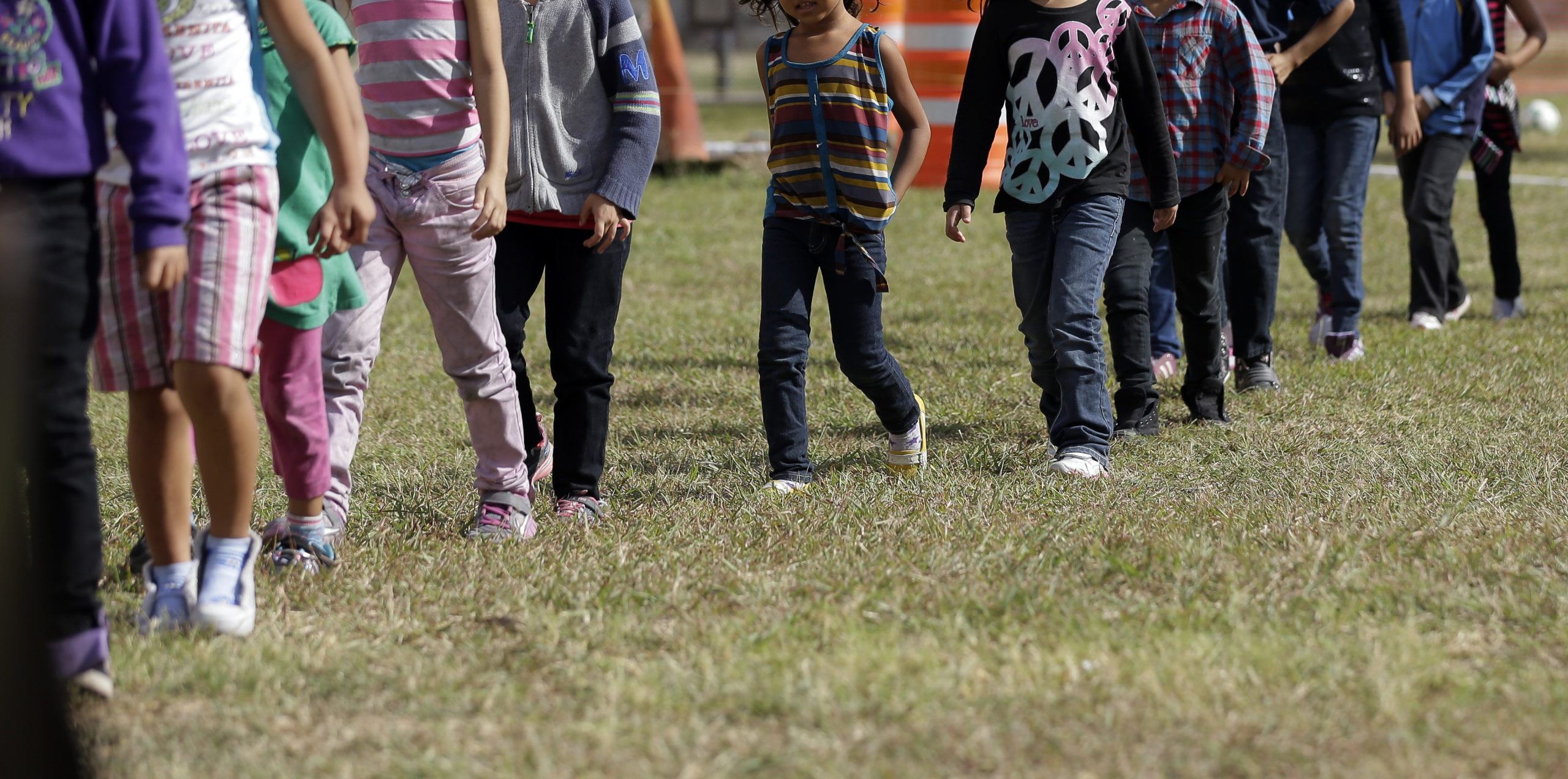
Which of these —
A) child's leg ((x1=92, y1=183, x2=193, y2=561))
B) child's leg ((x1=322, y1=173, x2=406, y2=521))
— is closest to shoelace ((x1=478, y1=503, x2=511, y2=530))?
child's leg ((x1=322, y1=173, x2=406, y2=521))

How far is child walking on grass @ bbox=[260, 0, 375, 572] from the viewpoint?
3.46 meters

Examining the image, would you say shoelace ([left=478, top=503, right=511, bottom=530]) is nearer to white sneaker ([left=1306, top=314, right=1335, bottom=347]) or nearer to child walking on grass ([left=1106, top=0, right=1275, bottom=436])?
child walking on grass ([left=1106, top=0, right=1275, bottom=436])

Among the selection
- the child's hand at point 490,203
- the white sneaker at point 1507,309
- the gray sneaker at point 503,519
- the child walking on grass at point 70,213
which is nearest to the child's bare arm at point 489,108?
the child's hand at point 490,203

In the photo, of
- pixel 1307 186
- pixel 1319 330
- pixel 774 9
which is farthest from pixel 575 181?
pixel 1319 330

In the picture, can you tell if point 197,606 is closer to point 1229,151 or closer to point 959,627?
point 959,627

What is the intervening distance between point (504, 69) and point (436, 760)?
1932 millimetres

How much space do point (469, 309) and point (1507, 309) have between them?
19.3ft

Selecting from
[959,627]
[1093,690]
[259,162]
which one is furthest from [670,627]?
[259,162]

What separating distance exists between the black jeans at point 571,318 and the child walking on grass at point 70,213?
1428 mm

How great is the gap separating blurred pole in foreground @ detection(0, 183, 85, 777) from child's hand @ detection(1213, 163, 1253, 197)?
156 inches

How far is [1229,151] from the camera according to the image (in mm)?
5605

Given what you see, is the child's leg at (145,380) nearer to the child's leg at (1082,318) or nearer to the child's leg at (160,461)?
the child's leg at (160,461)

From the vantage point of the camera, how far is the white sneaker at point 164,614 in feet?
10.9

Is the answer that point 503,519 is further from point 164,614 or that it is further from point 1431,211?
point 1431,211
